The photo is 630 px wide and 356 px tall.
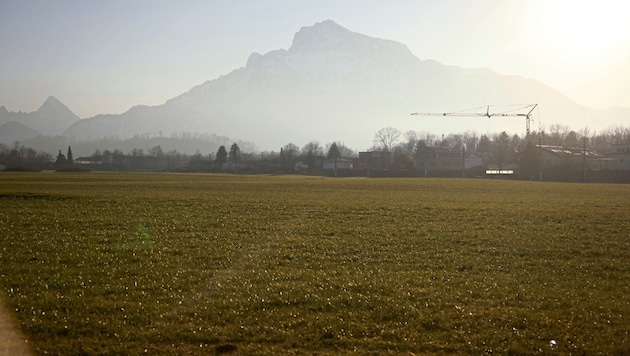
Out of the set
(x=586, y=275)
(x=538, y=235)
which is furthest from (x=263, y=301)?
(x=538, y=235)

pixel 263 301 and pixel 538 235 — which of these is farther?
pixel 538 235

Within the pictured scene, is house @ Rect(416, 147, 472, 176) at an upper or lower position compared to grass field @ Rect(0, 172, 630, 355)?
upper

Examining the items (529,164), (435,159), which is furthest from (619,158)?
(435,159)

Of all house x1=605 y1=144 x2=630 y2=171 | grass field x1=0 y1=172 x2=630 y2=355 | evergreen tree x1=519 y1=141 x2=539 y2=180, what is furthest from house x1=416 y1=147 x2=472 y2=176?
grass field x1=0 y1=172 x2=630 y2=355

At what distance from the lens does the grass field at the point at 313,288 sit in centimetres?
1001

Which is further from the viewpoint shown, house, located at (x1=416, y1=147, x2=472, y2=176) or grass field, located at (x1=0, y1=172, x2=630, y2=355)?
house, located at (x1=416, y1=147, x2=472, y2=176)

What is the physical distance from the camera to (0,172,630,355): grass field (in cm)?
1001

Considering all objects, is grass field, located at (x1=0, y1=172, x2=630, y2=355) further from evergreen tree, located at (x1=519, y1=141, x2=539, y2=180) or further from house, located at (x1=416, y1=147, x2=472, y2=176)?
house, located at (x1=416, y1=147, x2=472, y2=176)

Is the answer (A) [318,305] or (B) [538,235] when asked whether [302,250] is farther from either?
(B) [538,235]

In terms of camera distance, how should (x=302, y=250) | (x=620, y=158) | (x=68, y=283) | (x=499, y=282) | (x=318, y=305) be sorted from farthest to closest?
(x=620, y=158), (x=302, y=250), (x=499, y=282), (x=68, y=283), (x=318, y=305)

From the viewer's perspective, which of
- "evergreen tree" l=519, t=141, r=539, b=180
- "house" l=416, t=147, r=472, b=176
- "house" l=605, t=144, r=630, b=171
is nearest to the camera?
"evergreen tree" l=519, t=141, r=539, b=180

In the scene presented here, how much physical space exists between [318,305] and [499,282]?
5907 millimetres

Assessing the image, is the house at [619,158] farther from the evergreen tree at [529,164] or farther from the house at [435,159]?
the house at [435,159]

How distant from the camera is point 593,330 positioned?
10.8 meters
